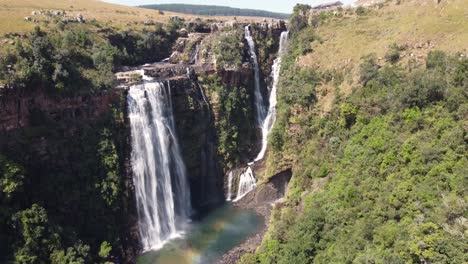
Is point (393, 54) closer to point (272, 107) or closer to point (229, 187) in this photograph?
point (272, 107)

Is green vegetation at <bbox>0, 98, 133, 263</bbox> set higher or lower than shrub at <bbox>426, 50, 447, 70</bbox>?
lower

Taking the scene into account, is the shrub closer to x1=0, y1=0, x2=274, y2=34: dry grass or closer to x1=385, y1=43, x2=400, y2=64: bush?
x1=385, y1=43, x2=400, y2=64: bush

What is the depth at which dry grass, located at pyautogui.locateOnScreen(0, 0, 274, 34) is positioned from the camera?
45031 mm

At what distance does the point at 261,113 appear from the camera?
54375 mm

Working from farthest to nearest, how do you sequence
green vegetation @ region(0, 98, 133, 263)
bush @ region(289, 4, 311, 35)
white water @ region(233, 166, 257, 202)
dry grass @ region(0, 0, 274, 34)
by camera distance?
bush @ region(289, 4, 311, 35) < white water @ region(233, 166, 257, 202) < dry grass @ region(0, 0, 274, 34) < green vegetation @ region(0, 98, 133, 263)

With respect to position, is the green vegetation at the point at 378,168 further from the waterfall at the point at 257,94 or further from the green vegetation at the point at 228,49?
the green vegetation at the point at 228,49

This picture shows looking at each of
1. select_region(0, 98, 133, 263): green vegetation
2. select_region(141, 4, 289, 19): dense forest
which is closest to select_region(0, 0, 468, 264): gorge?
select_region(0, 98, 133, 263): green vegetation

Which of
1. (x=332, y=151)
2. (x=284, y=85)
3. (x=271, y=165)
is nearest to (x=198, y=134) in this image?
(x=271, y=165)

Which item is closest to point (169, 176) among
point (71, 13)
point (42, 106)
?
point (42, 106)

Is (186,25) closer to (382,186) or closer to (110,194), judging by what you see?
(110,194)

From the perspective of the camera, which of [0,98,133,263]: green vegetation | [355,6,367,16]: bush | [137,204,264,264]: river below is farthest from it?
[355,6,367,16]: bush

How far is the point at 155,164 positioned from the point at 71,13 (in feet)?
102

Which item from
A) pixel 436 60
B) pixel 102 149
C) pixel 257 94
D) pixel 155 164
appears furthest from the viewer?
pixel 257 94

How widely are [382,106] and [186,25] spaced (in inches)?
1393
